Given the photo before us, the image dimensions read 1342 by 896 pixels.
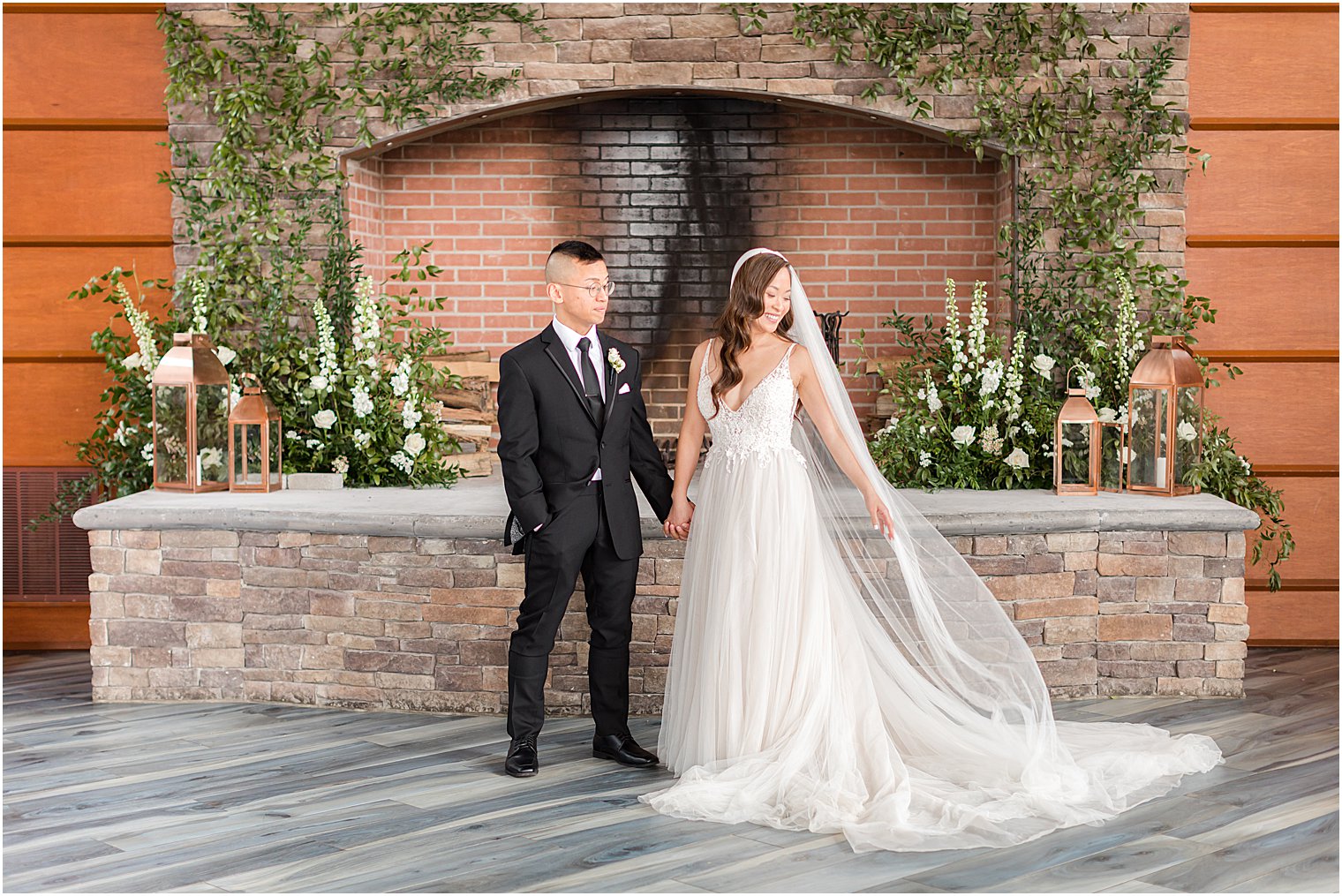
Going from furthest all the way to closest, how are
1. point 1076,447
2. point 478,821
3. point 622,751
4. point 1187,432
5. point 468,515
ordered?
point 1076,447, point 1187,432, point 468,515, point 622,751, point 478,821

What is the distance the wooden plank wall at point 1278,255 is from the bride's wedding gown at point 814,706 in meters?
2.19

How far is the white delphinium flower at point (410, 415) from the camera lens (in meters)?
5.52

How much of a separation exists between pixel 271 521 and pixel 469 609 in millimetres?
867

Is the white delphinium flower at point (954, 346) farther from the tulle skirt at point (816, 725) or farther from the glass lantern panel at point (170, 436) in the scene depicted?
the glass lantern panel at point (170, 436)

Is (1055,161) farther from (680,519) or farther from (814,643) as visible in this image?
(814,643)

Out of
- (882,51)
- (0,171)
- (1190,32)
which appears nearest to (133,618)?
(0,171)

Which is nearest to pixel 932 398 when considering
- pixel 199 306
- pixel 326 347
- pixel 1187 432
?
pixel 1187 432

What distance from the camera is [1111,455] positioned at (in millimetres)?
5426

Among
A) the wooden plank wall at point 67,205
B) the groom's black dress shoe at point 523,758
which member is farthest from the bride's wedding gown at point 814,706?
the wooden plank wall at point 67,205

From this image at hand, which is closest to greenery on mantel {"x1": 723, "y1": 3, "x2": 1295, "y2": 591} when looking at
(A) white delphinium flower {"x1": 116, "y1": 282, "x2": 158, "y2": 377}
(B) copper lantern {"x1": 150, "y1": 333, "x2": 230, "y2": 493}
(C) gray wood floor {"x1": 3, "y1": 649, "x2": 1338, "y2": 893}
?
(C) gray wood floor {"x1": 3, "y1": 649, "x2": 1338, "y2": 893}

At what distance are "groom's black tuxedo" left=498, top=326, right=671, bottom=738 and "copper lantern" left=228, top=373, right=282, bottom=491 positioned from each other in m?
1.71

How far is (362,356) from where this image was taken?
5.59 meters

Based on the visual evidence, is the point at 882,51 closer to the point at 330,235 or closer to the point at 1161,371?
the point at 1161,371

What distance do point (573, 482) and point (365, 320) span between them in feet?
6.67
